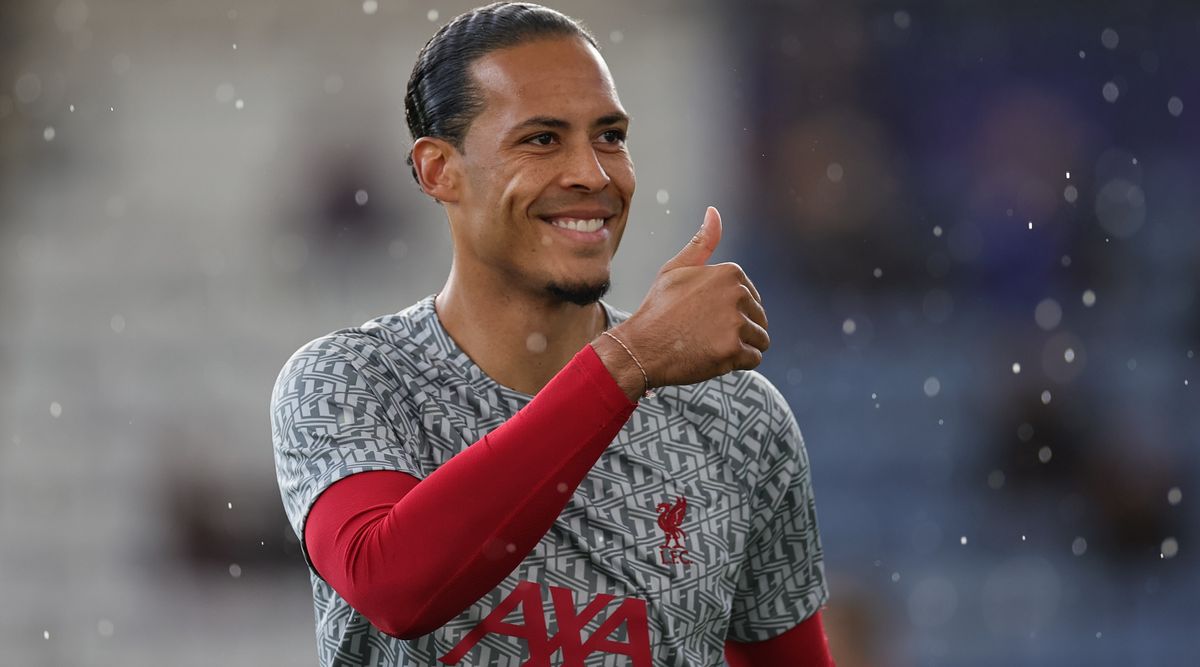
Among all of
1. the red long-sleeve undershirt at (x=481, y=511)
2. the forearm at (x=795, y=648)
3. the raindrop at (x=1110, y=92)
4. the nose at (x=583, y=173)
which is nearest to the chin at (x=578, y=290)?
the nose at (x=583, y=173)

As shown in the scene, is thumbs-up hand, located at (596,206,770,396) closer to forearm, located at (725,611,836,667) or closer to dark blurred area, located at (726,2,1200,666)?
forearm, located at (725,611,836,667)

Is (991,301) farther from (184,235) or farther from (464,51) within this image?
(464,51)

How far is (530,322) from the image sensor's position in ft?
6.21

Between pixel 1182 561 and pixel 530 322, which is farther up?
pixel 530 322

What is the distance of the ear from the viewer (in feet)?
6.27

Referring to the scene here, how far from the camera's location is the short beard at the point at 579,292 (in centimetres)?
180

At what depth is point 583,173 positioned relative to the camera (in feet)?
5.81

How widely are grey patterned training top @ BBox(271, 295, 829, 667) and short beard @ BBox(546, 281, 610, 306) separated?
147 millimetres

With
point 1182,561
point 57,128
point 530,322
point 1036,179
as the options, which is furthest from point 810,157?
point 530,322

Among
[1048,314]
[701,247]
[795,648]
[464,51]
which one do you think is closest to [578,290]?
[701,247]

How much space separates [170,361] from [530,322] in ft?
15.8

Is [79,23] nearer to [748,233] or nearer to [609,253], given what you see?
[748,233]

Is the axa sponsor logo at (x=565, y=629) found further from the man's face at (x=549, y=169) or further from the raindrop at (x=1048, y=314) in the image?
the raindrop at (x=1048, y=314)

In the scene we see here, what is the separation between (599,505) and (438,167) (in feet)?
1.67
